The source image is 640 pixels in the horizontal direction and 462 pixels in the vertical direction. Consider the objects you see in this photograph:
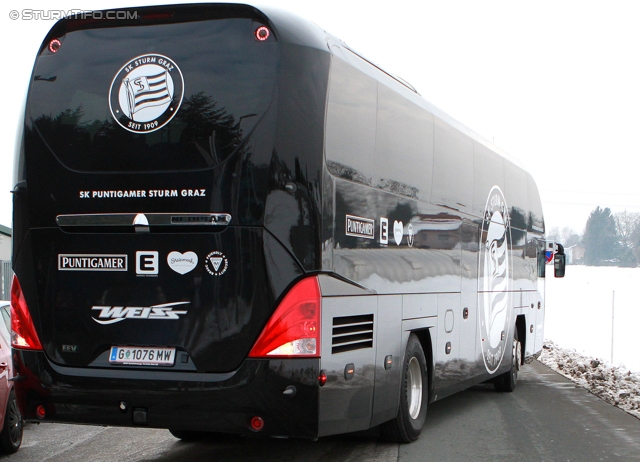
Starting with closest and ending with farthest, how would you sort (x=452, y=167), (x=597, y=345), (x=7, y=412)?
(x=7, y=412) → (x=452, y=167) → (x=597, y=345)

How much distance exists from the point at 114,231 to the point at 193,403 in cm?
149

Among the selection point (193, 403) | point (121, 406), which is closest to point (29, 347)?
point (121, 406)

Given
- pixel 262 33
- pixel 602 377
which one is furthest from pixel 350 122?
pixel 602 377

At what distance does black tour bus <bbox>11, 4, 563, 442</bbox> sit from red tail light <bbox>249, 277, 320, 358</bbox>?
0.03 ft

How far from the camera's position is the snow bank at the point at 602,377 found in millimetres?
12411

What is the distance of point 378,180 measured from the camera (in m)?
7.65

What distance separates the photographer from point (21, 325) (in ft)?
21.9

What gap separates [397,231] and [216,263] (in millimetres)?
2501

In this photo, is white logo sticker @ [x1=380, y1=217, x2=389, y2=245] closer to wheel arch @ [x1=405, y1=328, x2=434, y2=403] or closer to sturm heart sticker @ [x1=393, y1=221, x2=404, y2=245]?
sturm heart sticker @ [x1=393, y1=221, x2=404, y2=245]

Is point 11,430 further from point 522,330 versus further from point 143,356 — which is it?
point 522,330

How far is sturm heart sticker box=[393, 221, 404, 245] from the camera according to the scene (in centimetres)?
804

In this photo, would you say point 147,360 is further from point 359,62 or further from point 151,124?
point 359,62

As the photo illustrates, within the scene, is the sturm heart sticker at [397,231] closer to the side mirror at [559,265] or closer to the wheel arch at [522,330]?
the wheel arch at [522,330]

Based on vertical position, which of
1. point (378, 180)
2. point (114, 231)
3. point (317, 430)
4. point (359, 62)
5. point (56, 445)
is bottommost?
point (56, 445)
